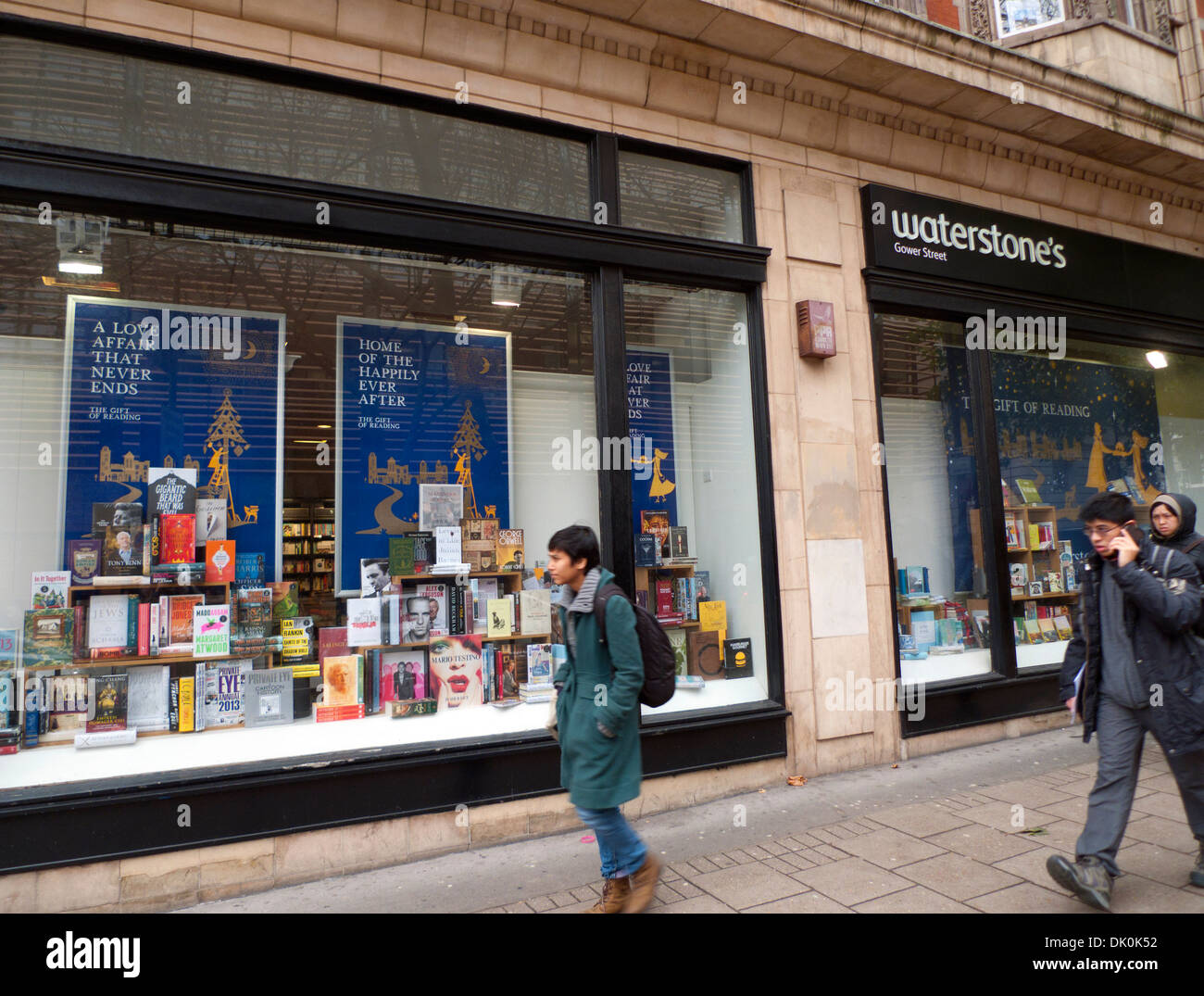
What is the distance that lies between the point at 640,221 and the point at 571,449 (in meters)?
1.85

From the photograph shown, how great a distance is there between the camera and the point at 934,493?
7.03m

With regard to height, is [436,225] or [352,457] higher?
[436,225]

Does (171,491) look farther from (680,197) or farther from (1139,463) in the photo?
(1139,463)

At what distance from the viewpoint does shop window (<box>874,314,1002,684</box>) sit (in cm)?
668

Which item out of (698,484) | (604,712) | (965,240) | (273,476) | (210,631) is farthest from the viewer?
(965,240)

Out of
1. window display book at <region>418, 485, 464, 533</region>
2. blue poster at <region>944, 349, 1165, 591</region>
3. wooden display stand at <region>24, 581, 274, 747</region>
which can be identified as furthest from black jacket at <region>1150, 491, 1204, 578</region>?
wooden display stand at <region>24, 581, 274, 747</region>

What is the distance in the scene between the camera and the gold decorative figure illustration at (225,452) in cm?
478

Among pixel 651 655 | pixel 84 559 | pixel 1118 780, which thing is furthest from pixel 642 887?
pixel 84 559

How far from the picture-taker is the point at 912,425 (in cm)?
695

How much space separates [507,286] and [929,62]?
165 inches

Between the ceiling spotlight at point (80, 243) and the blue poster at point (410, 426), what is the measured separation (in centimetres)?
146

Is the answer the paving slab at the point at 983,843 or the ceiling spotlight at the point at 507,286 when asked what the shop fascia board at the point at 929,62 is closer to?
the ceiling spotlight at the point at 507,286
